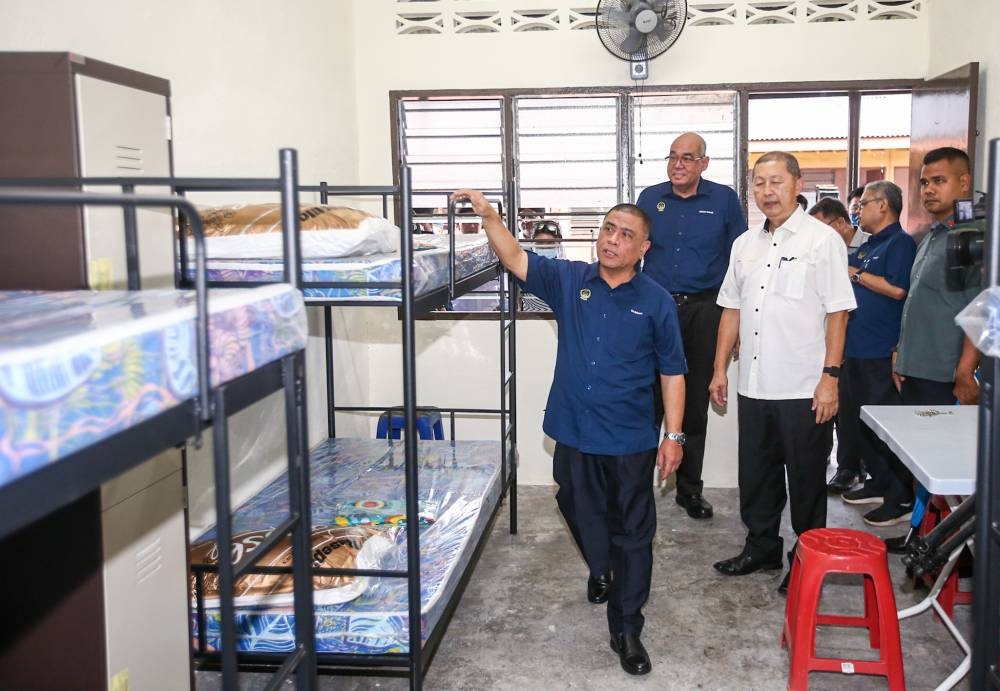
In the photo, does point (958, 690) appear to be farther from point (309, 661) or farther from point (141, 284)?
point (141, 284)

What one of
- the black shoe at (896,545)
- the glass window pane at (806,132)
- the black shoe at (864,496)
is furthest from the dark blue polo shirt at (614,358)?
the glass window pane at (806,132)

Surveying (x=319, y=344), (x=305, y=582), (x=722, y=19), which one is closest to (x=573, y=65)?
(x=722, y=19)

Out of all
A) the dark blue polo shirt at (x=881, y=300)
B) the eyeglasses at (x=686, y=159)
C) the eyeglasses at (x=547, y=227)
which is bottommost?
the dark blue polo shirt at (x=881, y=300)

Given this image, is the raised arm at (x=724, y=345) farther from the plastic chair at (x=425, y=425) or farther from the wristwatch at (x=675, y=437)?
the plastic chair at (x=425, y=425)

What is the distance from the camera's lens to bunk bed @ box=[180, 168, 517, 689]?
2715 mm

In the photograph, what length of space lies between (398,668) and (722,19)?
13.2 feet

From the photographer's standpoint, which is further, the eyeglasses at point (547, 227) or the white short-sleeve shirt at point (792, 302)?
the eyeglasses at point (547, 227)

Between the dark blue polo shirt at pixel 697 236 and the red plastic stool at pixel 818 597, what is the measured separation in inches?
74.2

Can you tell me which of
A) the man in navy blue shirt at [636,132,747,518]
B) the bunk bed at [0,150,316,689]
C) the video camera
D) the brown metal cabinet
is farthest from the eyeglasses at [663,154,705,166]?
the bunk bed at [0,150,316,689]

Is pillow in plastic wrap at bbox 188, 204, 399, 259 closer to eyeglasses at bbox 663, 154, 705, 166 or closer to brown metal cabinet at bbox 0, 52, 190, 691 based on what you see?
brown metal cabinet at bbox 0, 52, 190, 691

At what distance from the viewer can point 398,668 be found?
2959mm

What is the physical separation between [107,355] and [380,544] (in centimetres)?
198

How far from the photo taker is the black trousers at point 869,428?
4617 mm

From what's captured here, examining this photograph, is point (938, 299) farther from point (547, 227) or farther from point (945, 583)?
point (547, 227)
